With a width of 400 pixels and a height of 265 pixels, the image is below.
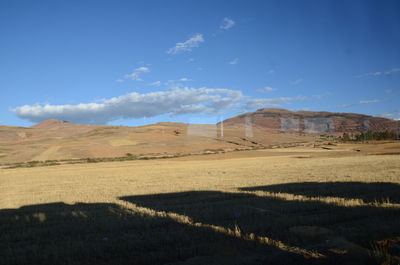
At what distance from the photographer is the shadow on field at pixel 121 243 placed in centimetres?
602

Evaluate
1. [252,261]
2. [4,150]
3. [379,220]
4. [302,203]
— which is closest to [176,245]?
[252,261]

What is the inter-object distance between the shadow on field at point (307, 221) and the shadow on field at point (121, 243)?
83 centimetres

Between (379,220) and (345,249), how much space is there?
117 inches

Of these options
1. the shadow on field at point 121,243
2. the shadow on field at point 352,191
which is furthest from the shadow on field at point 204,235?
the shadow on field at point 352,191

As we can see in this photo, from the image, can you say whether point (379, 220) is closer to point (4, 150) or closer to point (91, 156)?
point (91, 156)

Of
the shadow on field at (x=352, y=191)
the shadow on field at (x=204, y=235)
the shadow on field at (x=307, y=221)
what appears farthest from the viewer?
the shadow on field at (x=352, y=191)

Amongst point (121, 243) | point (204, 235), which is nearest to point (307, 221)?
point (204, 235)

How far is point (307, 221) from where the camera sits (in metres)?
8.71

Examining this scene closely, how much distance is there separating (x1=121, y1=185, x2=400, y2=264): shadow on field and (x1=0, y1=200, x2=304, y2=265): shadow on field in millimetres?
833

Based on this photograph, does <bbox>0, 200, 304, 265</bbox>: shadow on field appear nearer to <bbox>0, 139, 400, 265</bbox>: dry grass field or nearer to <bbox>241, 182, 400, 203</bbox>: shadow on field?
<bbox>0, 139, 400, 265</bbox>: dry grass field

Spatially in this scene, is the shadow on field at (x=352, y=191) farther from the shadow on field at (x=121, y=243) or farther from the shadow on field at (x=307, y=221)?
the shadow on field at (x=121, y=243)

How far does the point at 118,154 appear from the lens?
74375mm

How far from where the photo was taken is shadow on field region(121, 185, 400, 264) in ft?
20.6

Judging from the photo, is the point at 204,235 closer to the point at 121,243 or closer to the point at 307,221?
the point at 121,243
